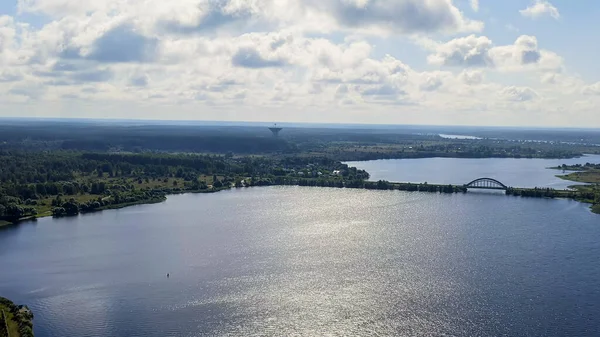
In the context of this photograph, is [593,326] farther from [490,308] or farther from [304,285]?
[304,285]

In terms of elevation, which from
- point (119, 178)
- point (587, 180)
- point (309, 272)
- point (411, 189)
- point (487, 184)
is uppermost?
point (587, 180)

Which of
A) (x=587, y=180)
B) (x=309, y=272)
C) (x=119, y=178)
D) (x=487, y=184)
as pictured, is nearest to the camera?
(x=309, y=272)

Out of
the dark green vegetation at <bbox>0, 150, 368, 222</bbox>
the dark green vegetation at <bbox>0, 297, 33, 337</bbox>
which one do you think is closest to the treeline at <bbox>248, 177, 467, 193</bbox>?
the dark green vegetation at <bbox>0, 150, 368, 222</bbox>

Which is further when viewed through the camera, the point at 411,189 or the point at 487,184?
the point at 487,184

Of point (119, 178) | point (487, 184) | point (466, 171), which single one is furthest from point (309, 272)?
point (466, 171)

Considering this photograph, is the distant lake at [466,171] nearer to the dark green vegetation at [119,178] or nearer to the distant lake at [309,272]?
the dark green vegetation at [119,178]

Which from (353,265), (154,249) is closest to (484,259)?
(353,265)

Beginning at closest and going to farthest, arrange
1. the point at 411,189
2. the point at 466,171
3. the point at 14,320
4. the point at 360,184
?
1. the point at 14,320
2. the point at 411,189
3. the point at 360,184
4. the point at 466,171

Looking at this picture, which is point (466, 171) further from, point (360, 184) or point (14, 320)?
point (14, 320)
